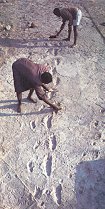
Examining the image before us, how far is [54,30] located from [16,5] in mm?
1713

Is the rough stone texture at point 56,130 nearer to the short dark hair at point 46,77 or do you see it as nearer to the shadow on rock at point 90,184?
the shadow on rock at point 90,184

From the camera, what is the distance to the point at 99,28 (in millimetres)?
9641

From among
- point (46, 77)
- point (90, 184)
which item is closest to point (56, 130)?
point (46, 77)

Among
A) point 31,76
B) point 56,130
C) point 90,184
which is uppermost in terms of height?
point 31,76

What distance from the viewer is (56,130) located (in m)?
7.00

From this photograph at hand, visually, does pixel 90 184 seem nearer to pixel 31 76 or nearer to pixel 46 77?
pixel 46 77

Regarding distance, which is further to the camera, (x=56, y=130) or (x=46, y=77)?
(x=56, y=130)

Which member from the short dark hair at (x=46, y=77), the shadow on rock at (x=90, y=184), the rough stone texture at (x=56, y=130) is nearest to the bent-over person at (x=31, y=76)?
the short dark hair at (x=46, y=77)

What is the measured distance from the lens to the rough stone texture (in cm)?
610

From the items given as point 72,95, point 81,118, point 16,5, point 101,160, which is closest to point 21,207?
→ point 101,160

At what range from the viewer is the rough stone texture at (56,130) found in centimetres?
610

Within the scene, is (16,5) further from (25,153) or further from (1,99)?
(25,153)

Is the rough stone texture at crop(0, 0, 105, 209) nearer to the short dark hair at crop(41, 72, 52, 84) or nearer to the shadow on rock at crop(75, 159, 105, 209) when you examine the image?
the shadow on rock at crop(75, 159, 105, 209)

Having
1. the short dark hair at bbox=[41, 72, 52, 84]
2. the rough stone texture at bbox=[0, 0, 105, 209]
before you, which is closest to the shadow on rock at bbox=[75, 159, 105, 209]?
the rough stone texture at bbox=[0, 0, 105, 209]
